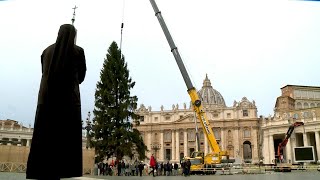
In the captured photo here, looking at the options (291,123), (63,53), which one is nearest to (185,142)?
(291,123)

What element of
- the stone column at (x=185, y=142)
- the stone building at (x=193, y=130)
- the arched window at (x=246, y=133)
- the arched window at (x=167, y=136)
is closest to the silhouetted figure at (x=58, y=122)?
the stone building at (x=193, y=130)

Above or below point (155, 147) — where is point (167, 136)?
above

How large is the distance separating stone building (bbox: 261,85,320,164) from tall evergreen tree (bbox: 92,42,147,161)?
32.6m

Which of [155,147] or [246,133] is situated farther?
[155,147]

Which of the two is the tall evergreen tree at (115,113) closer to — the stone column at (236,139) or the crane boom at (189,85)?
the crane boom at (189,85)

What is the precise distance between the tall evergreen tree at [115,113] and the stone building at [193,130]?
2341 inches

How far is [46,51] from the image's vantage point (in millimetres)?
3525

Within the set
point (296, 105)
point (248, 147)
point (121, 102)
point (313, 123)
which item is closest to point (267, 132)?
point (313, 123)

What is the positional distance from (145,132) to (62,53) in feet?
323

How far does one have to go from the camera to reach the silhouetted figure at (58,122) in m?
3.08

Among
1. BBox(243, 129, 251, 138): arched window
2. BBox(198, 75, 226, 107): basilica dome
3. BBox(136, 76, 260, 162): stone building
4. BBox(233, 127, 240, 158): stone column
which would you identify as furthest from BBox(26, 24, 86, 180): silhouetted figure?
BBox(198, 75, 226, 107): basilica dome

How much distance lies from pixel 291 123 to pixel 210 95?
5931cm

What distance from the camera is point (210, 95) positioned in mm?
122375

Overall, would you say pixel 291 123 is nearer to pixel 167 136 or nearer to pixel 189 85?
pixel 167 136
